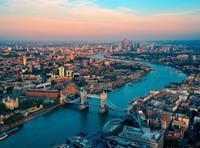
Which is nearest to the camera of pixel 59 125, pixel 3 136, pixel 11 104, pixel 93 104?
pixel 3 136

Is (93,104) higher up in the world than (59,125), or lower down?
higher up

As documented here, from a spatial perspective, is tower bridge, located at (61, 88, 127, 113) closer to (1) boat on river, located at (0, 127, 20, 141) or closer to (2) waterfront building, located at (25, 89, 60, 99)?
(2) waterfront building, located at (25, 89, 60, 99)

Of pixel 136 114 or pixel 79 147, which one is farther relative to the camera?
pixel 136 114

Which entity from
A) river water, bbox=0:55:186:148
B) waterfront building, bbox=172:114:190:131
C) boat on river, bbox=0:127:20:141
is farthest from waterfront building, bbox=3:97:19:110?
waterfront building, bbox=172:114:190:131

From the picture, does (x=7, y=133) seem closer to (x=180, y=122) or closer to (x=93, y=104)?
(x=93, y=104)

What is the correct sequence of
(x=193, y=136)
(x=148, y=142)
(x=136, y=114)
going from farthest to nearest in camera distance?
(x=136, y=114) → (x=193, y=136) → (x=148, y=142)

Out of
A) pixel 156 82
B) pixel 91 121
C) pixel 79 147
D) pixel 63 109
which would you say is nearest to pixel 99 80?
pixel 156 82

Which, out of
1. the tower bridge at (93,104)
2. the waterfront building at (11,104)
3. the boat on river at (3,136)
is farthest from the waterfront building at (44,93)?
the boat on river at (3,136)

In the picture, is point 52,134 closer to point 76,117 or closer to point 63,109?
point 76,117

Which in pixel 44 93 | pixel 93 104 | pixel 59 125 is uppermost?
pixel 44 93

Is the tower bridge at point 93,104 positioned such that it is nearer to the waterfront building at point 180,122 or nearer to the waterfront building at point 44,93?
the waterfront building at point 44,93

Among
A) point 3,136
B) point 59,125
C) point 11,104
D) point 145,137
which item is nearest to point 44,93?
point 11,104
